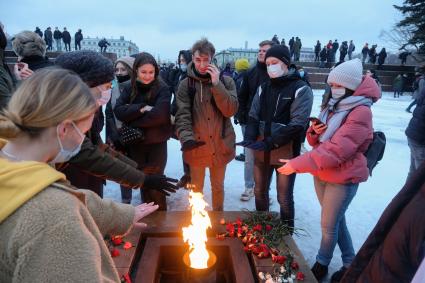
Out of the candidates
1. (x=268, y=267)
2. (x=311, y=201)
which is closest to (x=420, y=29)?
(x=311, y=201)

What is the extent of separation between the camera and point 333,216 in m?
2.72

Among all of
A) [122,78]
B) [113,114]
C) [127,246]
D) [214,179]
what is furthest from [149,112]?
[127,246]

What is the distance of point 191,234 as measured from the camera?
2570 millimetres

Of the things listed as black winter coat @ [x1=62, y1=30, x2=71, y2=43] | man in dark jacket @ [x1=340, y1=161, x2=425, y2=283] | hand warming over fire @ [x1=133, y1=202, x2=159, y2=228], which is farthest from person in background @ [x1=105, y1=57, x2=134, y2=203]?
black winter coat @ [x1=62, y1=30, x2=71, y2=43]

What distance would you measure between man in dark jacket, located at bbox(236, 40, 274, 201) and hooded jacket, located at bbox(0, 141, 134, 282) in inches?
139

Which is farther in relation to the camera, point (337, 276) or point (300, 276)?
point (337, 276)

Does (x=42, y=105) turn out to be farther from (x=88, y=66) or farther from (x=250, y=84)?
(x=250, y=84)

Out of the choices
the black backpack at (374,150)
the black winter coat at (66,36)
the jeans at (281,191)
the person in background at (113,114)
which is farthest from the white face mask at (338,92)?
the black winter coat at (66,36)

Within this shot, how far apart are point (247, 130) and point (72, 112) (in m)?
2.69

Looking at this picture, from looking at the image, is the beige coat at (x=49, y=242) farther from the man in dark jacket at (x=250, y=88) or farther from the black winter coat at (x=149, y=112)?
the man in dark jacket at (x=250, y=88)

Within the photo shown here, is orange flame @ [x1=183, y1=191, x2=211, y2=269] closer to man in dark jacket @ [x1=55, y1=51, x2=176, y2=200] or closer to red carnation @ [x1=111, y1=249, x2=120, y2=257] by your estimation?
man in dark jacket @ [x1=55, y1=51, x2=176, y2=200]

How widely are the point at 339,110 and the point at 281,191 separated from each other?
112 centimetres

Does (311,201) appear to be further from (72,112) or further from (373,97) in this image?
(72,112)

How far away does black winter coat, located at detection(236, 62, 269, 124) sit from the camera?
175 inches
